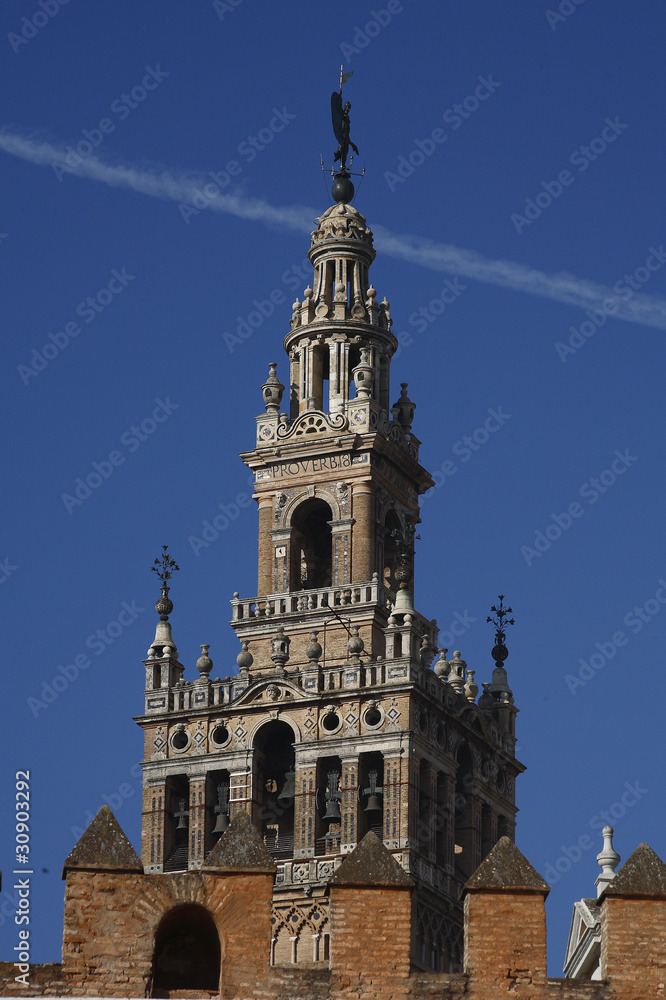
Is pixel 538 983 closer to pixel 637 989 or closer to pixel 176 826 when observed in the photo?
pixel 637 989

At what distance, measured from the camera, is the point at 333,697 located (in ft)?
253

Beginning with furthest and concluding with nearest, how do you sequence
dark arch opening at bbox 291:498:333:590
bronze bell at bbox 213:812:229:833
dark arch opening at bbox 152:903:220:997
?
dark arch opening at bbox 291:498:333:590, bronze bell at bbox 213:812:229:833, dark arch opening at bbox 152:903:220:997

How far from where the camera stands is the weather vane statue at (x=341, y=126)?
294ft

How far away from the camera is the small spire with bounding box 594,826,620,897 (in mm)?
57250

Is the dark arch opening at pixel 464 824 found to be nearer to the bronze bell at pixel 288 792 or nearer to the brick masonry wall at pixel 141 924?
the bronze bell at pixel 288 792

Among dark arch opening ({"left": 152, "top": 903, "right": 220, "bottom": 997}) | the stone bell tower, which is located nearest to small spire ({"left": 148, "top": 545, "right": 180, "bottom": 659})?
the stone bell tower

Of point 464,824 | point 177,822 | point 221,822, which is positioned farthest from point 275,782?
point 464,824

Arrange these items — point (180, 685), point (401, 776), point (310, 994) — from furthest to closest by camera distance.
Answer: point (180, 685), point (401, 776), point (310, 994)

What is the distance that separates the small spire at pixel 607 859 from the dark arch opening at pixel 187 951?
24.9 metres

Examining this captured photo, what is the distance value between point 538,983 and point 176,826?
154 feet

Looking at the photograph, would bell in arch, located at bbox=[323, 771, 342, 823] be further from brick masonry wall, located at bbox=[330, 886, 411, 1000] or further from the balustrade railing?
brick masonry wall, located at bbox=[330, 886, 411, 1000]

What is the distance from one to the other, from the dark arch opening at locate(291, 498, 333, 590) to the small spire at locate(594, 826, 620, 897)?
2249 cm

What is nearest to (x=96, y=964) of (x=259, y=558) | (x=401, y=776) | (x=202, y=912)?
(x=202, y=912)

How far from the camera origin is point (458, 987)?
106 feet
